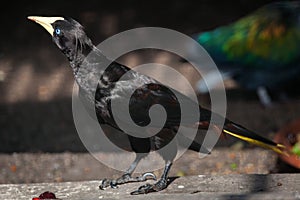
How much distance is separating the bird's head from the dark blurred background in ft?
6.19

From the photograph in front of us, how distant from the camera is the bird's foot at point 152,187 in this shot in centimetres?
328

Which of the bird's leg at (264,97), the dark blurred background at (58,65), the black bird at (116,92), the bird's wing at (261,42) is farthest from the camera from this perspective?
the bird's leg at (264,97)

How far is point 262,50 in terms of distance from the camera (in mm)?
5406

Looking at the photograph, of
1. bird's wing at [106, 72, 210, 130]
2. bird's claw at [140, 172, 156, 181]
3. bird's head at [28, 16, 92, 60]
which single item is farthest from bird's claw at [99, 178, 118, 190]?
bird's head at [28, 16, 92, 60]

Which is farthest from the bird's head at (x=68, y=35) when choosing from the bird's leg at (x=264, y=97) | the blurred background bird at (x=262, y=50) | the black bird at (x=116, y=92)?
the bird's leg at (x=264, y=97)

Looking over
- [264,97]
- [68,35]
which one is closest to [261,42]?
[264,97]

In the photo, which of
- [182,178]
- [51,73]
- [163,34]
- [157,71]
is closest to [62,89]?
[51,73]

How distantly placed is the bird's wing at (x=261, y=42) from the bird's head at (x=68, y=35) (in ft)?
7.93

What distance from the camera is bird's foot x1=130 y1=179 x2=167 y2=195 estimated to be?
3.28 metres

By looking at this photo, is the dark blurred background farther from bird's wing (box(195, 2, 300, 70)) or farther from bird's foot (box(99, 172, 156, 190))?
bird's foot (box(99, 172, 156, 190))

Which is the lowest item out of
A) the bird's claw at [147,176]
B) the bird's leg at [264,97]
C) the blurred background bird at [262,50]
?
the bird's leg at [264,97]

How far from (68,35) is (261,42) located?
8.44 feet

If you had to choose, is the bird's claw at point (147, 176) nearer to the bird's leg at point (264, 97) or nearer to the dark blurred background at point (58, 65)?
the dark blurred background at point (58, 65)

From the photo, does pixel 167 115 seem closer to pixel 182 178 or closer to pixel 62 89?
pixel 182 178
